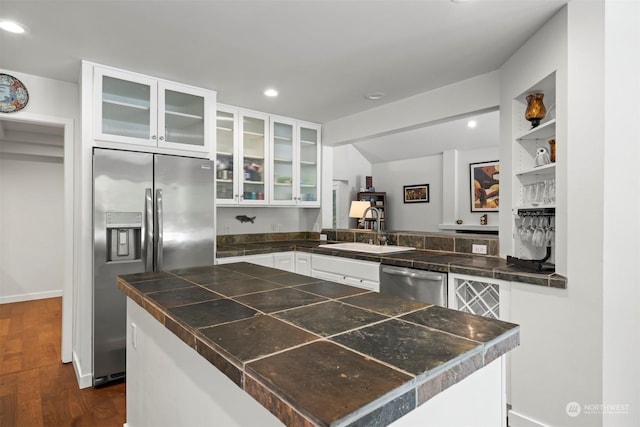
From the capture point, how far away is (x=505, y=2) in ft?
6.15

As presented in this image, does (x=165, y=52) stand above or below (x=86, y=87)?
above

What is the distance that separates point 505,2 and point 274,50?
4.68 ft

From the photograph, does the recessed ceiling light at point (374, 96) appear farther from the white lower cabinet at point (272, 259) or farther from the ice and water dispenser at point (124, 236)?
the ice and water dispenser at point (124, 236)

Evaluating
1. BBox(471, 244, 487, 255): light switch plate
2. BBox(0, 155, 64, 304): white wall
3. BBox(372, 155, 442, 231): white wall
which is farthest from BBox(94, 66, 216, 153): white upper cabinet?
BBox(372, 155, 442, 231): white wall

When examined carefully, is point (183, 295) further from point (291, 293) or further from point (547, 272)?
point (547, 272)

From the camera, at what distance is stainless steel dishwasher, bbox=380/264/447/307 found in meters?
2.45

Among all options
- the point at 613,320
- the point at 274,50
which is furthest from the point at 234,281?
the point at 613,320

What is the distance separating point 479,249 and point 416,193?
4.99 meters

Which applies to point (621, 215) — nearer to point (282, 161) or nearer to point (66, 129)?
point (282, 161)

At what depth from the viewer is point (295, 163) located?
4.23m

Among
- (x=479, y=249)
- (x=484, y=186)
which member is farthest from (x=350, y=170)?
(x=479, y=249)

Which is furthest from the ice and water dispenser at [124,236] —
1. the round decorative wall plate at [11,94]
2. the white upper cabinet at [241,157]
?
the round decorative wall plate at [11,94]

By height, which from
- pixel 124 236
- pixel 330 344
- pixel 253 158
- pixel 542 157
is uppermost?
pixel 253 158

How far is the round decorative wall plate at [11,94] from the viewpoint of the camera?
2684mm
